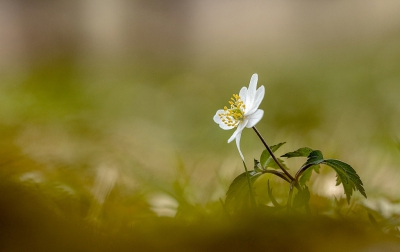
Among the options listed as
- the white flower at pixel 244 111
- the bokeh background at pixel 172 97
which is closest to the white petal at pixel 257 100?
the white flower at pixel 244 111

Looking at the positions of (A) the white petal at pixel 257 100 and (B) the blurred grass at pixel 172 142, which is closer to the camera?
(B) the blurred grass at pixel 172 142

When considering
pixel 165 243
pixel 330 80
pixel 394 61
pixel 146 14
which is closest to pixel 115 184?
pixel 165 243

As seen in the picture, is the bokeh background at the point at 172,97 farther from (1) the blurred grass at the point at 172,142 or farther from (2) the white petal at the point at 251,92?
(2) the white petal at the point at 251,92

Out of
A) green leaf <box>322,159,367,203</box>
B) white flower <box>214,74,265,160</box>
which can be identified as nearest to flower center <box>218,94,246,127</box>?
white flower <box>214,74,265,160</box>

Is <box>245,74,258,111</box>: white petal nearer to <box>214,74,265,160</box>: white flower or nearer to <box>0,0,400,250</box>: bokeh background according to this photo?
<box>214,74,265,160</box>: white flower

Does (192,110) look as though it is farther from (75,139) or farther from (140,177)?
(140,177)

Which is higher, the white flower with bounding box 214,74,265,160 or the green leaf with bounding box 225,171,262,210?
the white flower with bounding box 214,74,265,160

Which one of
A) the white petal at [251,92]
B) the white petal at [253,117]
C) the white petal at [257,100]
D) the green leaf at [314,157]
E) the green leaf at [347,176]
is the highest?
the white petal at [251,92]
